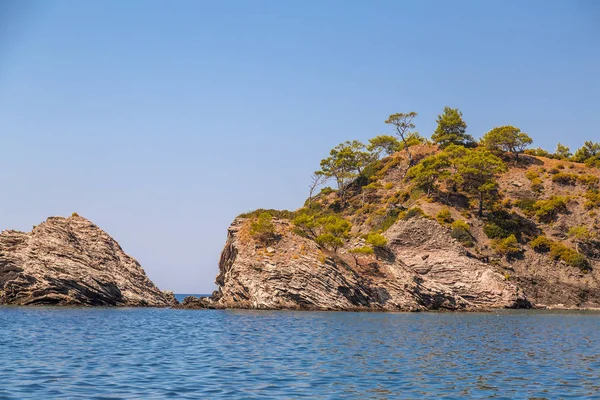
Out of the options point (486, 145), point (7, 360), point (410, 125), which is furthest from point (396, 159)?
point (7, 360)

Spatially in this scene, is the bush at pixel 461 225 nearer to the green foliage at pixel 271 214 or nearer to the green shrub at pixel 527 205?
the green shrub at pixel 527 205

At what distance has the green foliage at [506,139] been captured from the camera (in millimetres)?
133625

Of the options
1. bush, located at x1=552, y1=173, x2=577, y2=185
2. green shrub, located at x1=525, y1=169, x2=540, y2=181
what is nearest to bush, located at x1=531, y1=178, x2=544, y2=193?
green shrub, located at x1=525, y1=169, x2=540, y2=181

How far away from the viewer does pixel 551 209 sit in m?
107

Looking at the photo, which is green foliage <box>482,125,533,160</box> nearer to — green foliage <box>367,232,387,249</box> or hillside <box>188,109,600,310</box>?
hillside <box>188,109,600,310</box>

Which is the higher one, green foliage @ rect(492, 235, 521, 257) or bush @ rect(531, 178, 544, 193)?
bush @ rect(531, 178, 544, 193)

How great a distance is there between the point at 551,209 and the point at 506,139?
3151 centimetres

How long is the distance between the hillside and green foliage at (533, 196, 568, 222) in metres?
0.20

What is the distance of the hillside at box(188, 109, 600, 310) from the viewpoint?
7488 centimetres

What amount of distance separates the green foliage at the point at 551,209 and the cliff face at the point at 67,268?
7317 cm

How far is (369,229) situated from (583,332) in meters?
65.7

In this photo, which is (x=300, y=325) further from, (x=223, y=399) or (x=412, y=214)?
(x=412, y=214)

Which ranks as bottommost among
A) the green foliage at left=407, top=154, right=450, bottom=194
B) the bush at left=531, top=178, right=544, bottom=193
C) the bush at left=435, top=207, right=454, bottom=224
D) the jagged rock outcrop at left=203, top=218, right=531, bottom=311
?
the jagged rock outcrop at left=203, top=218, right=531, bottom=311

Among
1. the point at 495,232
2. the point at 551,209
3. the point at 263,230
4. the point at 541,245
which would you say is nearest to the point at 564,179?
the point at 551,209
